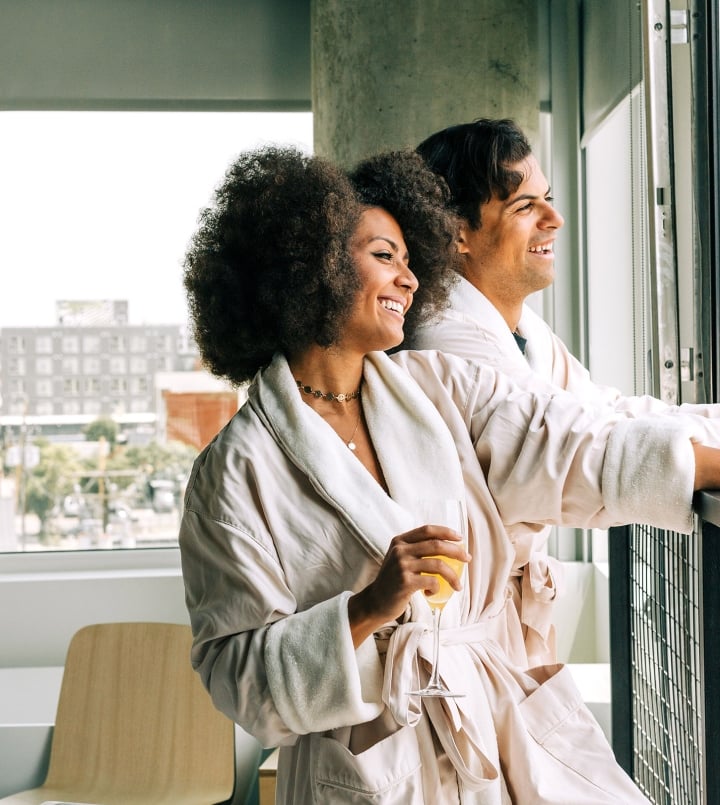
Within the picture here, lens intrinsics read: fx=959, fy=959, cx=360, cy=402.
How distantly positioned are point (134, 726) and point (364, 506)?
185cm

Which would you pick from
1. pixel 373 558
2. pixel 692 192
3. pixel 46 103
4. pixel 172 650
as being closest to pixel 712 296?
pixel 692 192

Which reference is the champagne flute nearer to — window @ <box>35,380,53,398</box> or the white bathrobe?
the white bathrobe

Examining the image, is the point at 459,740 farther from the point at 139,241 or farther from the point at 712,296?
the point at 139,241

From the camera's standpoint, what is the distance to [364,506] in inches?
51.9

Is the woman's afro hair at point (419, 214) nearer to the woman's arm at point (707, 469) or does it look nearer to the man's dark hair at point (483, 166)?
the man's dark hair at point (483, 166)

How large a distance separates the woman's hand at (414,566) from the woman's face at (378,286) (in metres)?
0.39

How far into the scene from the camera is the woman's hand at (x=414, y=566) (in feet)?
3.67

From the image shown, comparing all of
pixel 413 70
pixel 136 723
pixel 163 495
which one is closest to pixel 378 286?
pixel 136 723

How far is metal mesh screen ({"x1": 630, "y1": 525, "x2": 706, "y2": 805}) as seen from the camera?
1.29 metres

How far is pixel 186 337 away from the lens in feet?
13.8

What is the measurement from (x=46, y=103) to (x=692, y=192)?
310cm

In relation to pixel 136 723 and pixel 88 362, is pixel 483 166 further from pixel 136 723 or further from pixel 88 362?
pixel 88 362

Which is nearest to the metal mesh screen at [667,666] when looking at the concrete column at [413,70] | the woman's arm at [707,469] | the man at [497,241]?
the woman's arm at [707,469]

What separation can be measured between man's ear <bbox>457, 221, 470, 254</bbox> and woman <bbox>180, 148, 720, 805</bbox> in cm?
35
